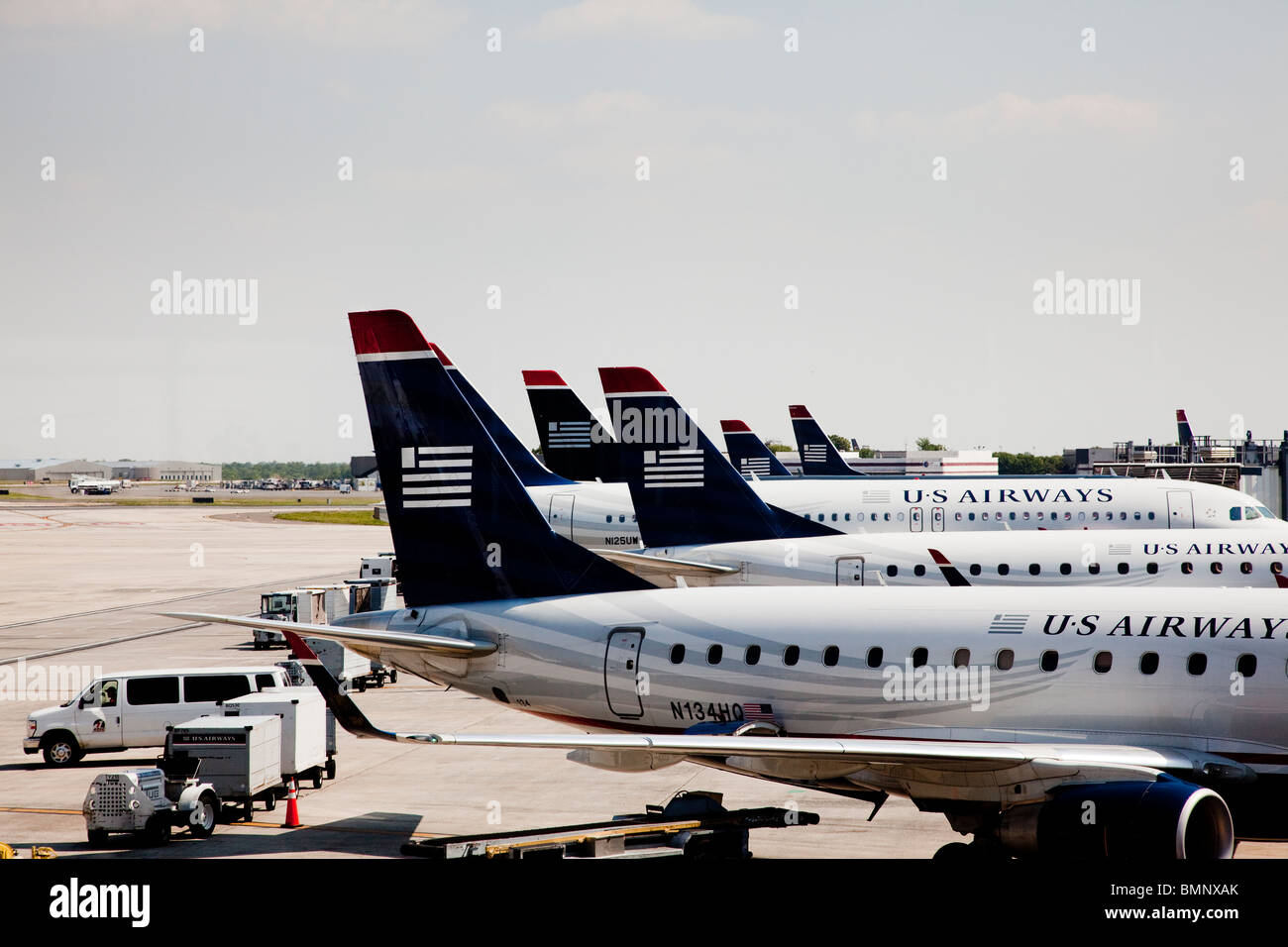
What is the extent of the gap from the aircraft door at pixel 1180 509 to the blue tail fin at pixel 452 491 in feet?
101

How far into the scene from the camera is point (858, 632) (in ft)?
66.6

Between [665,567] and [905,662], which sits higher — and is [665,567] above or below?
above

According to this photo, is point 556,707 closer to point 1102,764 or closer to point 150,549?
point 1102,764

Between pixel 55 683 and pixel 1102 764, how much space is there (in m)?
34.9

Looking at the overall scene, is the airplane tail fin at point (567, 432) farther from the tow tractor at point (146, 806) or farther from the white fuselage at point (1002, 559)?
the tow tractor at point (146, 806)

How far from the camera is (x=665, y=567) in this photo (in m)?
35.8

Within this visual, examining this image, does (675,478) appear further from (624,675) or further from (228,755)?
(228,755)

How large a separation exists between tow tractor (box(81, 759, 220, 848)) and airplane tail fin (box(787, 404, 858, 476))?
76.7 meters

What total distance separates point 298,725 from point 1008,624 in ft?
46.9

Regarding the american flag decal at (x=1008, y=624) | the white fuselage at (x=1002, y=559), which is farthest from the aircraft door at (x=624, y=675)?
the white fuselage at (x=1002, y=559)

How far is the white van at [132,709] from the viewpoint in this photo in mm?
28719

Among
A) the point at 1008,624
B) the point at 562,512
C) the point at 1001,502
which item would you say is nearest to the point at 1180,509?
the point at 1001,502

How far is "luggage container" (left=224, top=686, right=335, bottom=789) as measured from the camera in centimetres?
2475

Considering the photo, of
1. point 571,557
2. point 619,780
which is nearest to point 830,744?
point 571,557
